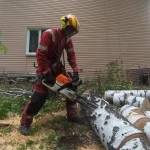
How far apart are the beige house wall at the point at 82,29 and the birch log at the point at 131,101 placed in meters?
5.09

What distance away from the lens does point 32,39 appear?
1316cm

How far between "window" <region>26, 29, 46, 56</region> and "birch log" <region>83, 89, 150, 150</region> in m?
8.09

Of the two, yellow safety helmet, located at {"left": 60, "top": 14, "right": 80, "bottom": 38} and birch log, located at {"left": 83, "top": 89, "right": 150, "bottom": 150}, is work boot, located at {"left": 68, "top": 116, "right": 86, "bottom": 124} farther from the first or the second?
yellow safety helmet, located at {"left": 60, "top": 14, "right": 80, "bottom": 38}

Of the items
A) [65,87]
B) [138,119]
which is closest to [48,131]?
[65,87]

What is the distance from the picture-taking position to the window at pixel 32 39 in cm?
1309

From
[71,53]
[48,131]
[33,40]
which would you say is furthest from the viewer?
[33,40]

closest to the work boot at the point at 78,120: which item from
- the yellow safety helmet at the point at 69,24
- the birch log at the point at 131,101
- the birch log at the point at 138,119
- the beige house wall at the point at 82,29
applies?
the birch log at the point at 138,119

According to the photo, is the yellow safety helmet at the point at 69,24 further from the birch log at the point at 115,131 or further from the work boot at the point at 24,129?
the work boot at the point at 24,129

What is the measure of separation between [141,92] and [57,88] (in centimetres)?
352

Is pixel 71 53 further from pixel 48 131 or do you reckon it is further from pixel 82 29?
pixel 82 29

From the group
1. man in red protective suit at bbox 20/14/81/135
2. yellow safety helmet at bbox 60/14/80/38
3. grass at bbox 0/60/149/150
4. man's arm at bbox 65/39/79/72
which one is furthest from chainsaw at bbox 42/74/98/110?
yellow safety helmet at bbox 60/14/80/38

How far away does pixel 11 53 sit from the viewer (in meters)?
13.2

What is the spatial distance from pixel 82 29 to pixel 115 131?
9.06 metres

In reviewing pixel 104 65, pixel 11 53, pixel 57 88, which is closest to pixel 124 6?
pixel 104 65
